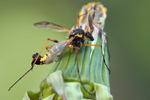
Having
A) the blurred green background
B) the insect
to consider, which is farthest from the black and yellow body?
the blurred green background

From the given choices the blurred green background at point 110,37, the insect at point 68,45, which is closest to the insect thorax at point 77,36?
the insect at point 68,45

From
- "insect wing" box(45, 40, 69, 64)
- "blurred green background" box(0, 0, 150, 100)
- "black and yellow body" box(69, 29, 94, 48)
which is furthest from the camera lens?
"blurred green background" box(0, 0, 150, 100)

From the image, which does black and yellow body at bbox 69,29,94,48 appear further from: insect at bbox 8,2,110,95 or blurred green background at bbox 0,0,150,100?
blurred green background at bbox 0,0,150,100

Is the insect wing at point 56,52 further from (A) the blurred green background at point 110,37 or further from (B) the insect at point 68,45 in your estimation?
(A) the blurred green background at point 110,37

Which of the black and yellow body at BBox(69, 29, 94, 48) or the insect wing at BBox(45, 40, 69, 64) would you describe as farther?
the black and yellow body at BBox(69, 29, 94, 48)

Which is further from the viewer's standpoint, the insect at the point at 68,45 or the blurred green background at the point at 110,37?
the blurred green background at the point at 110,37

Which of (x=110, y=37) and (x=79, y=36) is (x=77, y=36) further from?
(x=110, y=37)

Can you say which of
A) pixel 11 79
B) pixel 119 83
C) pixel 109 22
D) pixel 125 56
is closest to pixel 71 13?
pixel 109 22

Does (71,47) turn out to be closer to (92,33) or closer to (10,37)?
(92,33)
